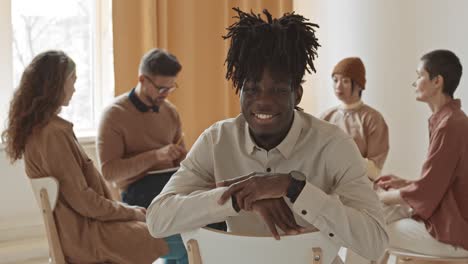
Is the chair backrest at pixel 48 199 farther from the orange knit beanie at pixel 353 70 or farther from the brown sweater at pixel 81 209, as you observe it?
the orange knit beanie at pixel 353 70

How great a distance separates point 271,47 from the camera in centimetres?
155

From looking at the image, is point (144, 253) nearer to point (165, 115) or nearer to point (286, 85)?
point (165, 115)

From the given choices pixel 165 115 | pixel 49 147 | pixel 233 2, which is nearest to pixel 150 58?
pixel 165 115

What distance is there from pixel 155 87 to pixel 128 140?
0.89 ft

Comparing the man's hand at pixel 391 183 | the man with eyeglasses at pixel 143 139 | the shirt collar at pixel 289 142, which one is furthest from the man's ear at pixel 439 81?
the shirt collar at pixel 289 142

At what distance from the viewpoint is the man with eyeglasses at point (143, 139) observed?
9.30ft

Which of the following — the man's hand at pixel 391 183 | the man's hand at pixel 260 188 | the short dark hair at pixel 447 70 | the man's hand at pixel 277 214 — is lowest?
the man's hand at pixel 391 183

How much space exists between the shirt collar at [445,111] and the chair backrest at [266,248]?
1.50 m

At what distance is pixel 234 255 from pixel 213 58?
3.15m

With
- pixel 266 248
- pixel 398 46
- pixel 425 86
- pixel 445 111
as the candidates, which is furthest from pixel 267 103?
pixel 398 46

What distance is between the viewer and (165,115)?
10.1 ft

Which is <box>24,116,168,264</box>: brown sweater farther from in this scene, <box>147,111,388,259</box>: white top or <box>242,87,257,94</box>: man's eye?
<box>242,87,257,94</box>: man's eye

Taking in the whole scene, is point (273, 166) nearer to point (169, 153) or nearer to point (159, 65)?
point (169, 153)

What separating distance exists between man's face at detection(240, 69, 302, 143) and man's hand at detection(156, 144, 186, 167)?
134 centimetres
